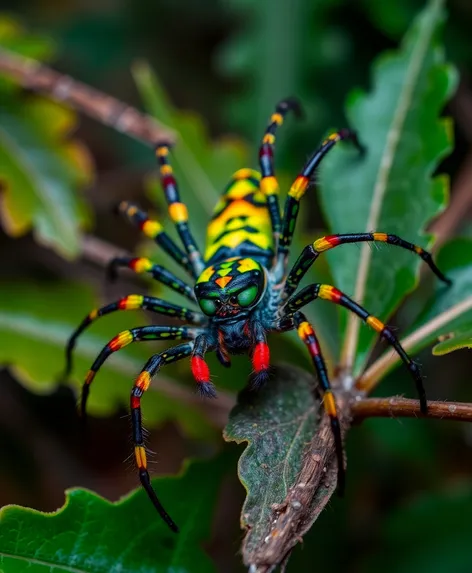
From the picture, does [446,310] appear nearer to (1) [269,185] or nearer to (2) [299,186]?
(2) [299,186]

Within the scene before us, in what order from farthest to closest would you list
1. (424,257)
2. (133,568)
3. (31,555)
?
(424,257), (133,568), (31,555)

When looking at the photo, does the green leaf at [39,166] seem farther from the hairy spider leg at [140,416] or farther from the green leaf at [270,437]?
→ the green leaf at [270,437]

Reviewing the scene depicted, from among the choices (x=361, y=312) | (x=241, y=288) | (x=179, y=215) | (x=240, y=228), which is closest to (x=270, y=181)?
(x=240, y=228)

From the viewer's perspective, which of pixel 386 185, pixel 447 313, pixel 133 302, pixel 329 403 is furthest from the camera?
pixel 386 185

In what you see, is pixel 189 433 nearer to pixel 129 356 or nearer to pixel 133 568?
pixel 129 356

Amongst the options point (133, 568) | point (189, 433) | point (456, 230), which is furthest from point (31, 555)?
point (456, 230)

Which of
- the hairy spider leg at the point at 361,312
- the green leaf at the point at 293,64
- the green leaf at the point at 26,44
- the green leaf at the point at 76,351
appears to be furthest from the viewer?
the green leaf at the point at 293,64

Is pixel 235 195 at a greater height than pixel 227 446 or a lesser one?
greater

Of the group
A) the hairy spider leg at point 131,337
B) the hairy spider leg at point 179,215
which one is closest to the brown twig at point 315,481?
the hairy spider leg at point 131,337
